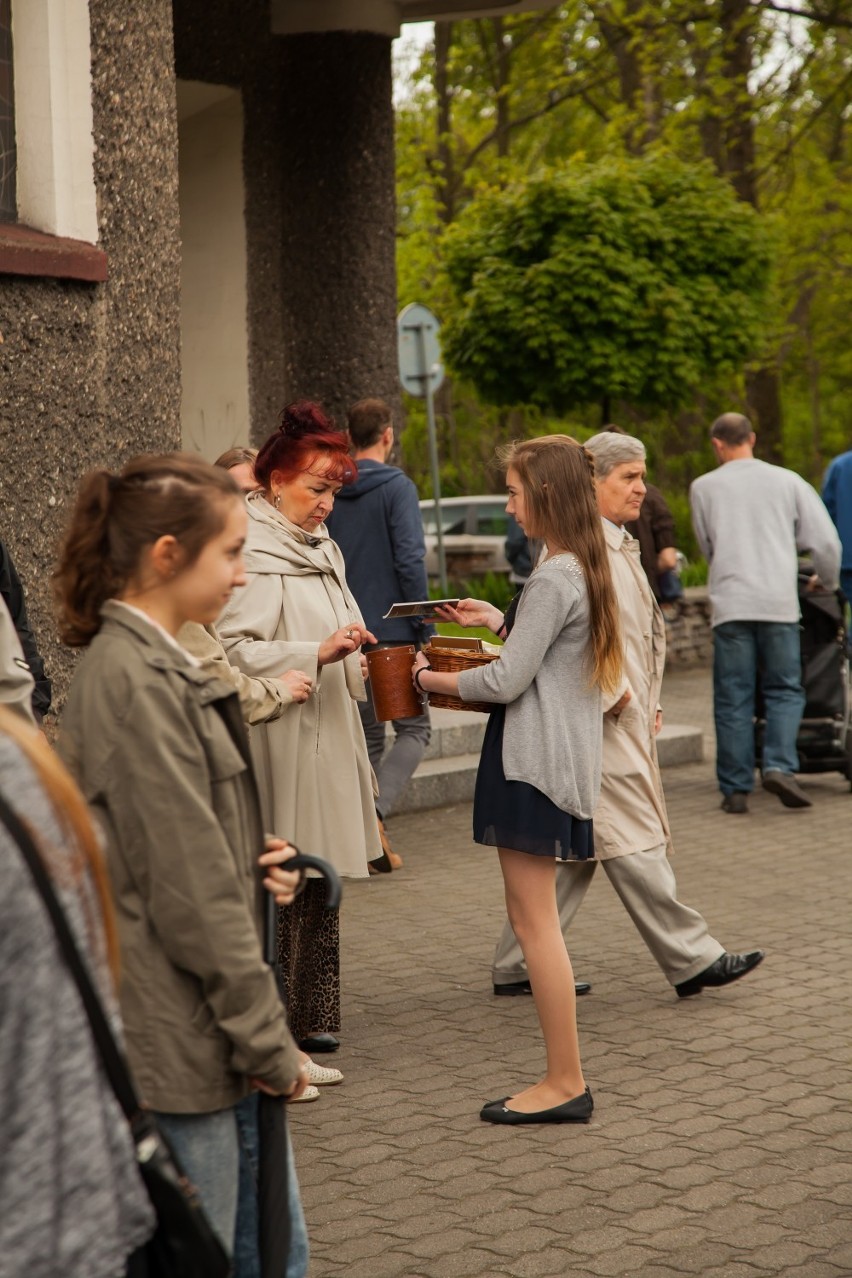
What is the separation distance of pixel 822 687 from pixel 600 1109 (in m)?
5.68

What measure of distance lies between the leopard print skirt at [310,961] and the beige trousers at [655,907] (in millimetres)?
839

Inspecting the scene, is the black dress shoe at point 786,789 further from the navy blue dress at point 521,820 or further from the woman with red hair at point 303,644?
the navy blue dress at point 521,820

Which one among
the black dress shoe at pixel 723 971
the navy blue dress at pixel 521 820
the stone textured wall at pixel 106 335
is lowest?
the black dress shoe at pixel 723 971

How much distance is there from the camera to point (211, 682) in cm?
267

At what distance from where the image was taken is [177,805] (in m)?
2.55

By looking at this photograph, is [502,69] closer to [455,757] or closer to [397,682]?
[455,757]

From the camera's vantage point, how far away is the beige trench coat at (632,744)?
563cm

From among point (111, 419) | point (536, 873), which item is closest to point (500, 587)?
point (111, 419)

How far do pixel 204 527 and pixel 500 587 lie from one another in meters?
14.4

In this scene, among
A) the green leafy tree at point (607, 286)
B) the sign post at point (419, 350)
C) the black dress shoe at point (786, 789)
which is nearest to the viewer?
the black dress shoe at point (786, 789)

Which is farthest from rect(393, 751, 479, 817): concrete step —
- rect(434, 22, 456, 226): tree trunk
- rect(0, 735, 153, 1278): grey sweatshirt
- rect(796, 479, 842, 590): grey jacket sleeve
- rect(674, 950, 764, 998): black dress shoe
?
rect(434, 22, 456, 226): tree trunk

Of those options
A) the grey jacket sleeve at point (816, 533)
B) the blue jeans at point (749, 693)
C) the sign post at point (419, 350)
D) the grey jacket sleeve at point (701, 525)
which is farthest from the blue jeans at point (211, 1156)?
the sign post at point (419, 350)

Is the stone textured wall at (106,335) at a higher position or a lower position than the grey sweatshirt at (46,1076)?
higher

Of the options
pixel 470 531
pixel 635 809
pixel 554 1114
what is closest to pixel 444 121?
pixel 470 531
